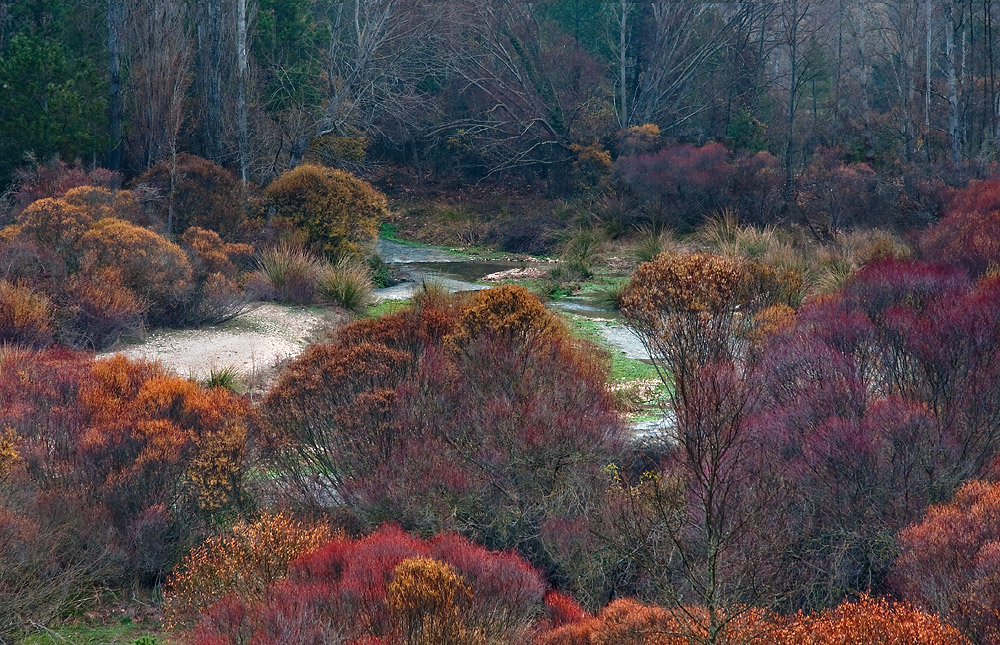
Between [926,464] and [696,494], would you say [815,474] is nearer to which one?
[926,464]

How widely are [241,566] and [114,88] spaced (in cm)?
1821

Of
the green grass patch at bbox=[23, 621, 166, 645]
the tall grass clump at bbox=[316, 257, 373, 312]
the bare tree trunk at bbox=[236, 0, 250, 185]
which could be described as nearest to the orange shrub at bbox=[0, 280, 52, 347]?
the tall grass clump at bbox=[316, 257, 373, 312]

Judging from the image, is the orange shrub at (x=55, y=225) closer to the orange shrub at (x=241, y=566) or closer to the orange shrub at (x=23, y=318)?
the orange shrub at (x=23, y=318)

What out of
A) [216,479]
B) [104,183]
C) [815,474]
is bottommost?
[216,479]

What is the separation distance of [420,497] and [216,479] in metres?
1.60

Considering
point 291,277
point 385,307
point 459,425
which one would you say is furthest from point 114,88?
point 459,425

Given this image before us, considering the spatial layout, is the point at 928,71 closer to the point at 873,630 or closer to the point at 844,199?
the point at 844,199

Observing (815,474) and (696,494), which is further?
(815,474)

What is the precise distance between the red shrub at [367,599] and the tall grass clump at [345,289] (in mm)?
9939

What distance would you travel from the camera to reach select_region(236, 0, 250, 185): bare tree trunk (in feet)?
69.3

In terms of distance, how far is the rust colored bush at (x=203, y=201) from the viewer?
57.1 ft

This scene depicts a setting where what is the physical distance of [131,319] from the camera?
12.2 m

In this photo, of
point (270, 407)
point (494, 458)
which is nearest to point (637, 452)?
point (494, 458)

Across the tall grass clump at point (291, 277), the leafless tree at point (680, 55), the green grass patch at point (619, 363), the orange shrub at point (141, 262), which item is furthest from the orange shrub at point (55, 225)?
the leafless tree at point (680, 55)
